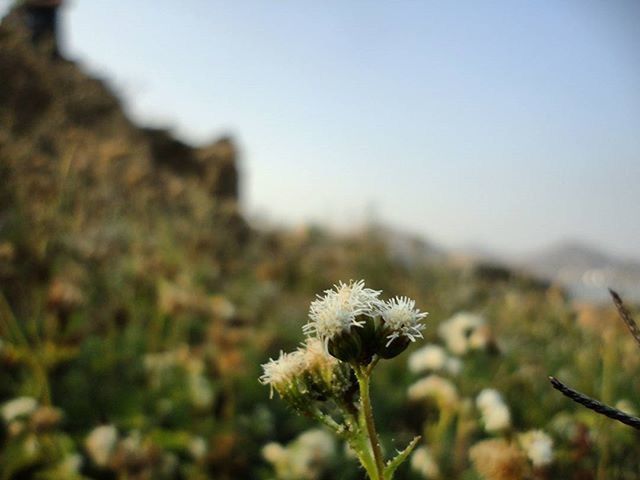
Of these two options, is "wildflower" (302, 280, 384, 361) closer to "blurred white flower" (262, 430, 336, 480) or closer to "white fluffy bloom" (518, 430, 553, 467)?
"white fluffy bloom" (518, 430, 553, 467)

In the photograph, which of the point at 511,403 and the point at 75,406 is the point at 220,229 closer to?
the point at 75,406

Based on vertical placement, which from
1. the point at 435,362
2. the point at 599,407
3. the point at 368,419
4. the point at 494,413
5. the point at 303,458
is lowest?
the point at 599,407

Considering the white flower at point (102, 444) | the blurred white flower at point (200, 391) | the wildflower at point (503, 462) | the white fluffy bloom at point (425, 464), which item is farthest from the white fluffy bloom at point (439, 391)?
the white flower at point (102, 444)

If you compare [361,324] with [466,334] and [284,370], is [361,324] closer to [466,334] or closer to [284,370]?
[284,370]

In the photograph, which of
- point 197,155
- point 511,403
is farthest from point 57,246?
point 197,155

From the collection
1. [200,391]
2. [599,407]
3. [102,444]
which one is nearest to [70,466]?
[102,444]
